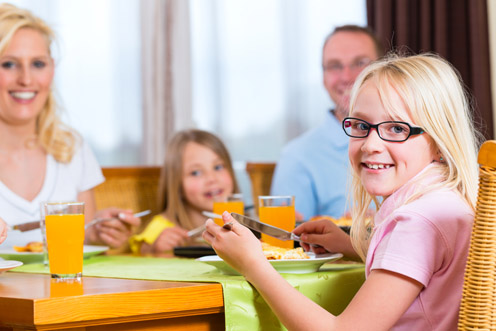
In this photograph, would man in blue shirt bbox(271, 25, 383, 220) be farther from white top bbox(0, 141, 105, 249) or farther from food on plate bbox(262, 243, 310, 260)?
food on plate bbox(262, 243, 310, 260)

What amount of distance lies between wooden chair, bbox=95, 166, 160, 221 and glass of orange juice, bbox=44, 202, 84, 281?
1.48m

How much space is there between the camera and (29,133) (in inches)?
99.3

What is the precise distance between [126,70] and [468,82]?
69.1 inches

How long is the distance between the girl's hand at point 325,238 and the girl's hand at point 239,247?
33cm

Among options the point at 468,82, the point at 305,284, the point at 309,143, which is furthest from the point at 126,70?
the point at 305,284

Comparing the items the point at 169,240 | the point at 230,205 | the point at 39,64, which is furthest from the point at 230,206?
the point at 39,64

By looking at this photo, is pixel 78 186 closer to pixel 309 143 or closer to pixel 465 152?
pixel 309 143

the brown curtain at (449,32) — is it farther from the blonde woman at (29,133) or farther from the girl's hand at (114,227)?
the girl's hand at (114,227)

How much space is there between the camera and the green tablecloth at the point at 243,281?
1.28 metres

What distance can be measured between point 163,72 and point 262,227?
240 centimetres

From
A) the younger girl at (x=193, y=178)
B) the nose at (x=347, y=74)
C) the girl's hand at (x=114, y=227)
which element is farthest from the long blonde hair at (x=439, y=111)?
the nose at (x=347, y=74)

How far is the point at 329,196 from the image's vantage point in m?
2.87

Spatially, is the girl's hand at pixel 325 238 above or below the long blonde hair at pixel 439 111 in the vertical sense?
below

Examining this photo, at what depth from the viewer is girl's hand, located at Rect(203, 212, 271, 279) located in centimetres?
126
